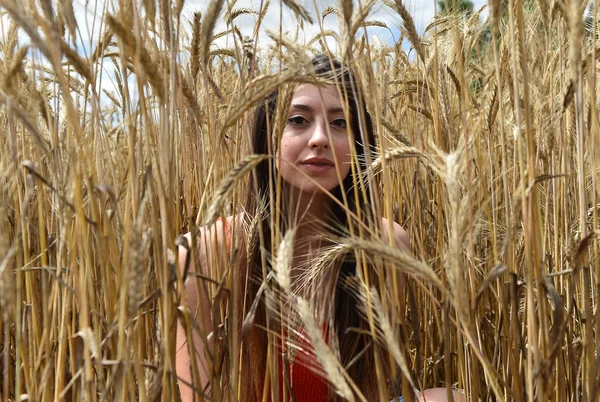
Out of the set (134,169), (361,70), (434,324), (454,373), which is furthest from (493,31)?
(454,373)

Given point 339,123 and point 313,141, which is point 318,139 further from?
point 339,123

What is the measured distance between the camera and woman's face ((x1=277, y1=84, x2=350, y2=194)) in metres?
1.29

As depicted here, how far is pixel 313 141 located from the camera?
1280 mm

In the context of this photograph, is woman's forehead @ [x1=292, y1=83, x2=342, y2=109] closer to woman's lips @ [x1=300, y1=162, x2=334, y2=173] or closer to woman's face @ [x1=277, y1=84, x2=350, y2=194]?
woman's face @ [x1=277, y1=84, x2=350, y2=194]

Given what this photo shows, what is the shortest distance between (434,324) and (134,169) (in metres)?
1.01

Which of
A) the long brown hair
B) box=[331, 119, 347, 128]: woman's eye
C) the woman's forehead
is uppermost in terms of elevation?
the woman's forehead

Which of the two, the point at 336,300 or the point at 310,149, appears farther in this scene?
the point at 336,300

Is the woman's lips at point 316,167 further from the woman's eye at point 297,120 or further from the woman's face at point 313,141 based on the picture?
the woman's eye at point 297,120

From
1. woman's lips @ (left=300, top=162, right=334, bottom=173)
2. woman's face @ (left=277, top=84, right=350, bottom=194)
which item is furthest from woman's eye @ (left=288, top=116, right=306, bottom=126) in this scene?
woman's lips @ (left=300, top=162, right=334, bottom=173)

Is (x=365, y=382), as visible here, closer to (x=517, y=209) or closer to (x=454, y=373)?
(x=454, y=373)

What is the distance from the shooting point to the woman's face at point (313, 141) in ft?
4.25

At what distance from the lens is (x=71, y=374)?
89cm

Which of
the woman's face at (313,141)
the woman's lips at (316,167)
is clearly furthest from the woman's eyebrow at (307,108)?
the woman's lips at (316,167)

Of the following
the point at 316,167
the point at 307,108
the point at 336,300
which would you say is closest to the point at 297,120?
the point at 307,108
